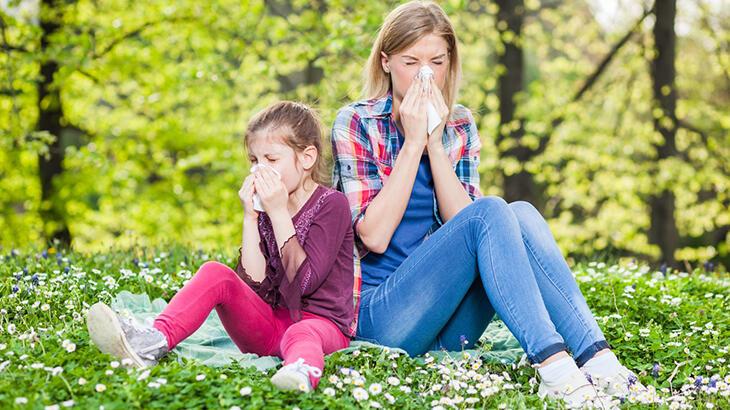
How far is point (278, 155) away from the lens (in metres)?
3.31

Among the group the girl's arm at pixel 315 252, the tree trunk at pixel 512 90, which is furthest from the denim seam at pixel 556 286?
the tree trunk at pixel 512 90

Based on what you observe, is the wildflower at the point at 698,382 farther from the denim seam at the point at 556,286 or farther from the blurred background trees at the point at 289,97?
the blurred background trees at the point at 289,97

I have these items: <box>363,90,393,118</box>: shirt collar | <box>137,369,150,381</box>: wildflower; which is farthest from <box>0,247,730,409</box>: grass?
<box>363,90,393,118</box>: shirt collar

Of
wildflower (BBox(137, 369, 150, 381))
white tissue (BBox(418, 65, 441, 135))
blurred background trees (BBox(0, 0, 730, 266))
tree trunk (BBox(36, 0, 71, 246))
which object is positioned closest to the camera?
wildflower (BBox(137, 369, 150, 381))

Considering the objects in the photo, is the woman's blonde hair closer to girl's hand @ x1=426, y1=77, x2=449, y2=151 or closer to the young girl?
girl's hand @ x1=426, y1=77, x2=449, y2=151

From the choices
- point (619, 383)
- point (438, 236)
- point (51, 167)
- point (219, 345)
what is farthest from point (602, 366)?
point (51, 167)

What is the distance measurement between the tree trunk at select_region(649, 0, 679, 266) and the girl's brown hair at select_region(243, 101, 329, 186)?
871 cm

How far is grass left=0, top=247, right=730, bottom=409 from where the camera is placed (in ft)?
8.40

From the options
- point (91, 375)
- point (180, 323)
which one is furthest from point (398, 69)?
point (91, 375)

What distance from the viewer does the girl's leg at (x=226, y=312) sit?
2.93 meters

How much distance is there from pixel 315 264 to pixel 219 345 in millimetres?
851

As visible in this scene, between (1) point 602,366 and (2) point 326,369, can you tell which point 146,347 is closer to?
(2) point 326,369

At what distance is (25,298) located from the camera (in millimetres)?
3814

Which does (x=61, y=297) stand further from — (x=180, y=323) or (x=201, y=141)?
(x=201, y=141)
